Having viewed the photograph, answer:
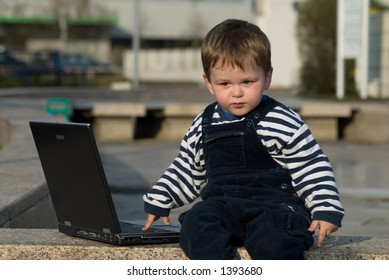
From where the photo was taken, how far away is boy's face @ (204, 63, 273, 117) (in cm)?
416

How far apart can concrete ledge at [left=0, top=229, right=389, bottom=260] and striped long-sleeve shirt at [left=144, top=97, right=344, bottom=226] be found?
226mm

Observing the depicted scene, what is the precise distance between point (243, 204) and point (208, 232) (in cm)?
21

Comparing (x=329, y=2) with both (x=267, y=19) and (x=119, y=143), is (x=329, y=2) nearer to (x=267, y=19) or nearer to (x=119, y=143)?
(x=119, y=143)

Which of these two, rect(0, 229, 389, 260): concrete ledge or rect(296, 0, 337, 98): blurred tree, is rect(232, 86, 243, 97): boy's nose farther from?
rect(296, 0, 337, 98): blurred tree

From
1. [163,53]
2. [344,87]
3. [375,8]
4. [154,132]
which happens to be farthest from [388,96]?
[163,53]

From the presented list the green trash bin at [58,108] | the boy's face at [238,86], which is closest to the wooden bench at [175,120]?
the green trash bin at [58,108]

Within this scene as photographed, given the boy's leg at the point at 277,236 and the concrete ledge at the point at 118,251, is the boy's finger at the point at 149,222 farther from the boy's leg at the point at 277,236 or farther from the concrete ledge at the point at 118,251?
the boy's leg at the point at 277,236

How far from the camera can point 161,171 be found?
35.7 feet

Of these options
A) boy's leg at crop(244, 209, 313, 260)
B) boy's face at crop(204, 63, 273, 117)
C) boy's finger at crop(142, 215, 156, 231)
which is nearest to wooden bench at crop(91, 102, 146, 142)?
boy's finger at crop(142, 215, 156, 231)

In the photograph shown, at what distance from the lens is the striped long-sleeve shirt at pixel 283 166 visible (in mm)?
4121

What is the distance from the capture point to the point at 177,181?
14.8 feet

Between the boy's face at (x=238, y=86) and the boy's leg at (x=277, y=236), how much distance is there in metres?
0.48
